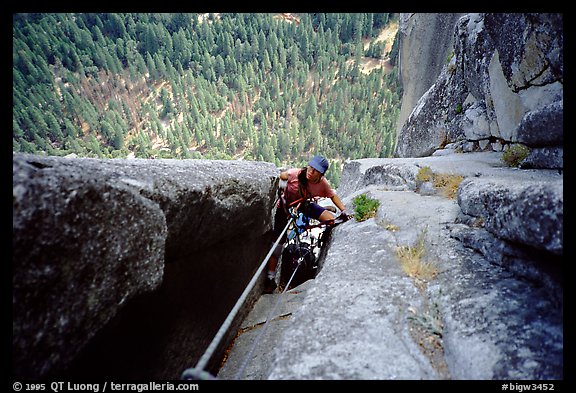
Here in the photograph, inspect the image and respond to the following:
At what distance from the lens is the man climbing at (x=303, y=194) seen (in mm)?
6724

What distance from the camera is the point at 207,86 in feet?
360

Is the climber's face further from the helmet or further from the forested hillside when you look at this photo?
the forested hillside

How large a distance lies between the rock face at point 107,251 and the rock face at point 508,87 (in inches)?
225

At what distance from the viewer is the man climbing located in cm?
672

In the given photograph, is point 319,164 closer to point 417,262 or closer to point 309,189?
point 309,189

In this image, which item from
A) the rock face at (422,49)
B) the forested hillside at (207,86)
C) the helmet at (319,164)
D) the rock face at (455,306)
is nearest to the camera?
the rock face at (455,306)

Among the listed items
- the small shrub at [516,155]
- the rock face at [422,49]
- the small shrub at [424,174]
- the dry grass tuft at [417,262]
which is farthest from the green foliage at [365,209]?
the rock face at [422,49]

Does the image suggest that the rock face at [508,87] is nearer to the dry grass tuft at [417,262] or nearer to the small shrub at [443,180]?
the small shrub at [443,180]

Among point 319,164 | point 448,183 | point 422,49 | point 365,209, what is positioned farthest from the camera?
point 422,49

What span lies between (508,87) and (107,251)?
840 cm

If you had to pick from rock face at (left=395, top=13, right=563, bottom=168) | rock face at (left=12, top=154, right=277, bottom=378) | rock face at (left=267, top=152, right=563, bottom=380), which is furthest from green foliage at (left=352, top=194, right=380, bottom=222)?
rock face at (left=395, top=13, right=563, bottom=168)

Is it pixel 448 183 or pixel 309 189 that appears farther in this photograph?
pixel 309 189

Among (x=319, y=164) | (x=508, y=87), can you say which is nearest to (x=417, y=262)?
(x=319, y=164)
